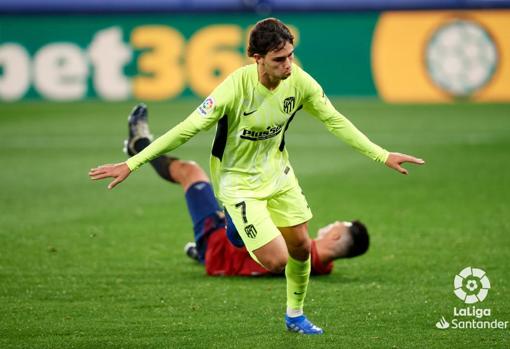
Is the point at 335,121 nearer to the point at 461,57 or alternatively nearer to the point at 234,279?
the point at 234,279

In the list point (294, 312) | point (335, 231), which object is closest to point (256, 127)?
point (294, 312)

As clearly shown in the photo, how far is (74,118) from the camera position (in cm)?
2211

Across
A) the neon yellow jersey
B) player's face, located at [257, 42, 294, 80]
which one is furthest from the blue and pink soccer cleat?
player's face, located at [257, 42, 294, 80]

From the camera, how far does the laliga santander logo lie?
759 centimetres

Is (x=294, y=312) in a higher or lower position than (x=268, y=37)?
lower

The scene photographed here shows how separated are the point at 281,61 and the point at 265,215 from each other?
1020mm

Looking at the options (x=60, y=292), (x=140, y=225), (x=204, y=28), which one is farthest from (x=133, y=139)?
(x=204, y=28)

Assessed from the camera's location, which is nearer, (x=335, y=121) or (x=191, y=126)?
(x=191, y=126)

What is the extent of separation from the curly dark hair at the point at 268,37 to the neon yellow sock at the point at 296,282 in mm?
1445

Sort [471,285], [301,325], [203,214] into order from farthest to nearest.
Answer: [203,214] < [471,285] < [301,325]

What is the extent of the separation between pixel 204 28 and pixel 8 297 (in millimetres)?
17246

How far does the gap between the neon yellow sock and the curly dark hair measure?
56.9 inches

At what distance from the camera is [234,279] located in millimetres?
8469

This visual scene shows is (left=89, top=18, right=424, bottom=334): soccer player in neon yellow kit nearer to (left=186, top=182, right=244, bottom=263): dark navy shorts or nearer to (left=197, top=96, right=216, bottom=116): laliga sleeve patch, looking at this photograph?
(left=197, top=96, right=216, bottom=116): laliga sleeve patch
